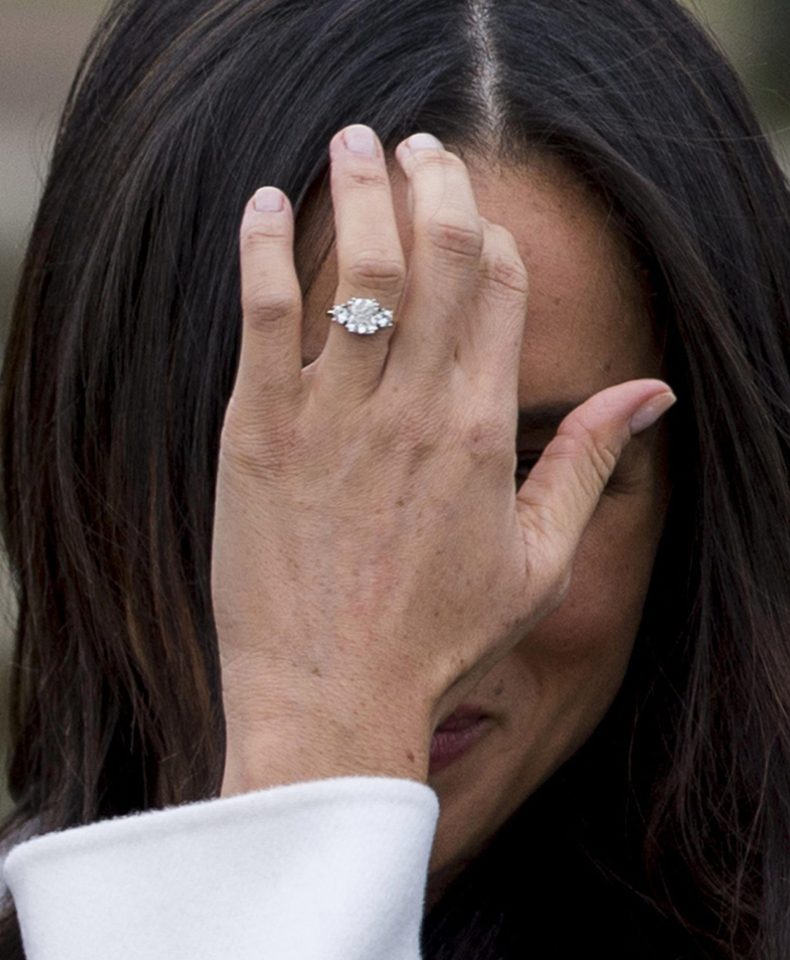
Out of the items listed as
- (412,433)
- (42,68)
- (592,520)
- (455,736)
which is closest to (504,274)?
(412,433)

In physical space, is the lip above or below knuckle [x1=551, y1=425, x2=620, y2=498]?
below

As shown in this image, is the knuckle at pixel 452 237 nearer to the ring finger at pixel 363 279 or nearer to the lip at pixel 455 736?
the ring finger at pixel 363 279

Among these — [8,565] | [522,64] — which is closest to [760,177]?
[522,64]

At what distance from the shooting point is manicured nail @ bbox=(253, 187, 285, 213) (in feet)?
5.55

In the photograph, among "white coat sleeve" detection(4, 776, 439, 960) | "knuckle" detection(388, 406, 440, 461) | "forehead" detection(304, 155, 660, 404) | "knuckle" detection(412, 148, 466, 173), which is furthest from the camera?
"forehead" detection(304, 155, 660, 404)

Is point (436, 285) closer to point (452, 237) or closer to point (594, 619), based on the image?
point (452, 237)

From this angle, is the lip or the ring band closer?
the ring band

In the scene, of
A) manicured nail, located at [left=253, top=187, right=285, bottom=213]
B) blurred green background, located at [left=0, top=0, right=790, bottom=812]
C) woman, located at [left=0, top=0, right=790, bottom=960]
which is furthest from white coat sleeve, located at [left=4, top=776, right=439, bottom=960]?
blurred green background, located at [left=0, top=0, right=790, bottom=812]

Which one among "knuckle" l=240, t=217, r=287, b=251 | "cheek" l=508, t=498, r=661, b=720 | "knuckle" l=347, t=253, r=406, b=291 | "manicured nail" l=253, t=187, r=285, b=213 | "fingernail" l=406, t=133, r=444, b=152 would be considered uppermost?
"fingernail" l=406, t=133, r=444, b=152

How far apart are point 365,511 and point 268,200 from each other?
0.98ft

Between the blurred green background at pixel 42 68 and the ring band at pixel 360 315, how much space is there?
2430mm

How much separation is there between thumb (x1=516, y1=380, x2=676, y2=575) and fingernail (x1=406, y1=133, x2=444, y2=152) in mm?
285

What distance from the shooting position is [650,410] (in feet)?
6.00

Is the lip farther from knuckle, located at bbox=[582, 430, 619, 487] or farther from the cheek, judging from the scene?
knuckle, located at bbox=[582, 430, 619, 487]
